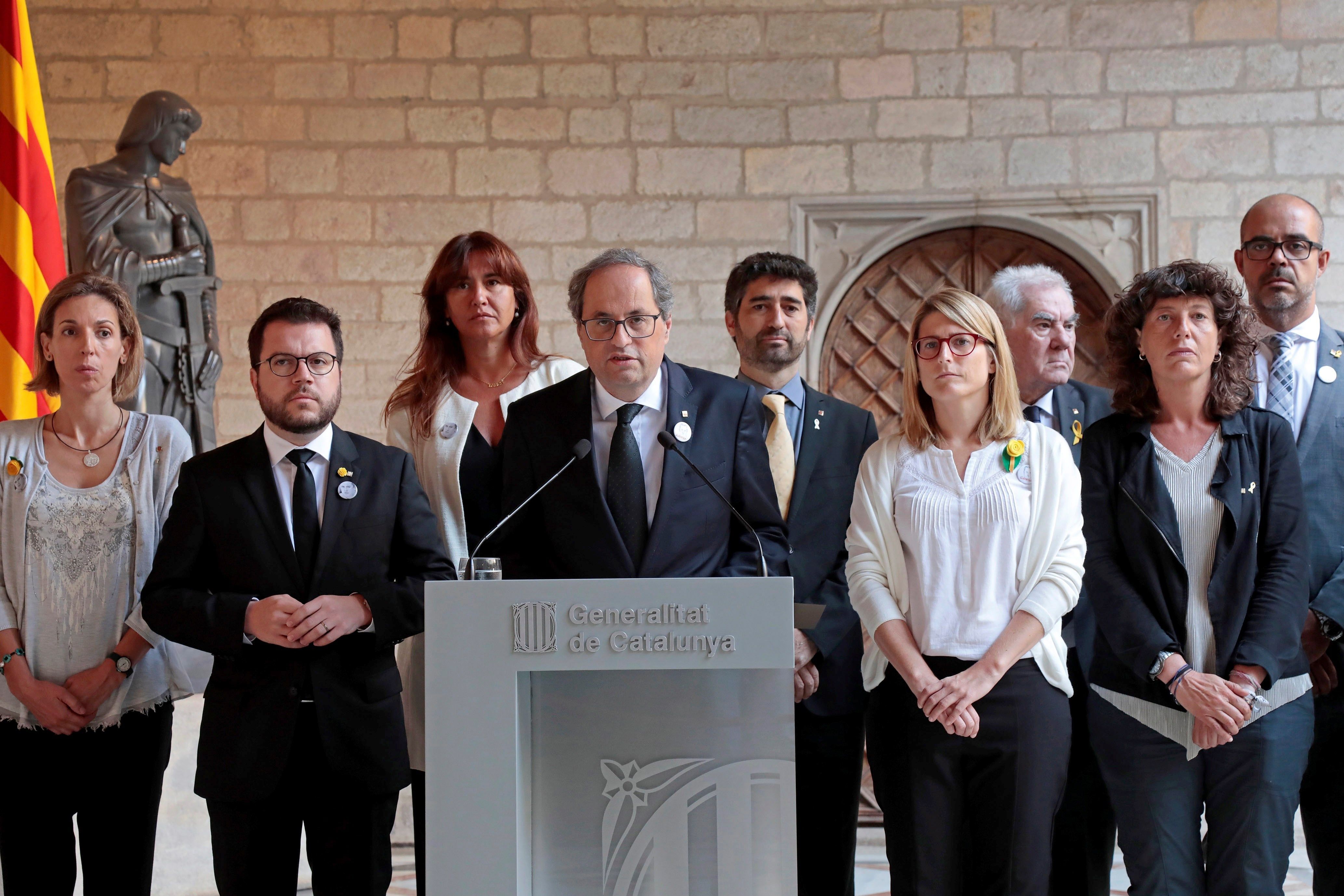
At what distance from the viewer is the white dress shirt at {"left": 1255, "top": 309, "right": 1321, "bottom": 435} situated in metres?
2.77

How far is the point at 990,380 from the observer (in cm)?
252

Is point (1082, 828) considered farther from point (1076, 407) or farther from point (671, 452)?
point (671, 452)

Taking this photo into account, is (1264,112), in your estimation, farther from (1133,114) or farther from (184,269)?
(184,269)

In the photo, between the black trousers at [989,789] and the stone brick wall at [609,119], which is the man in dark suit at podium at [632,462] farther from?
the stone brick wall at [609,119]


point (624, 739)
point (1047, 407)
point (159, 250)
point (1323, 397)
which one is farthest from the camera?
point (159, 250)

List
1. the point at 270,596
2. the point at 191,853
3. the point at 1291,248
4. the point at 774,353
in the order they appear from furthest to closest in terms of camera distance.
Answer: the point at 191,853 → the point at 774,353 → the point at 1291,248 → the point at 270,596

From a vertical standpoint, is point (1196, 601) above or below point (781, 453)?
below

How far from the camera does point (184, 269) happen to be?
4559 millimetres

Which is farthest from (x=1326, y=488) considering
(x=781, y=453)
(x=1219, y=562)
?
(x=781, y=453)

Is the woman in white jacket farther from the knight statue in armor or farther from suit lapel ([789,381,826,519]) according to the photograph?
the knight statue in armor

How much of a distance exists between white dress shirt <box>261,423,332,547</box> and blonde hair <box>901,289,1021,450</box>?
1.27 m

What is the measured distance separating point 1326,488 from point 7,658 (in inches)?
120

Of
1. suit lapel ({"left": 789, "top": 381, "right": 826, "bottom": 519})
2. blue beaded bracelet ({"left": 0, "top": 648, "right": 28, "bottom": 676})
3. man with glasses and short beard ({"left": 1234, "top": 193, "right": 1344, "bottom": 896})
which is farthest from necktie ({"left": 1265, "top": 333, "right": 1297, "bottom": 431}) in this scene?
blue beaded bracelet ({"left": 0, "top": 648, "right": 28, "bottom": 676})

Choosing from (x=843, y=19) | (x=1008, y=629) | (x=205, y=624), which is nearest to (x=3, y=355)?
A: (x=205, y=624)
